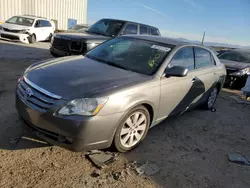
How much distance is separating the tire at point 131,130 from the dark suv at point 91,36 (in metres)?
4.45

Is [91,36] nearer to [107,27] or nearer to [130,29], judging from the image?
[107,27]

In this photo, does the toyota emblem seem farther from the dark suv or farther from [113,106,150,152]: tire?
the dark suv

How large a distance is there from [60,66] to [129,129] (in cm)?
138

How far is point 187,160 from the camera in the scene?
11.4 ft

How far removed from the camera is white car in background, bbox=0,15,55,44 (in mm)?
14391

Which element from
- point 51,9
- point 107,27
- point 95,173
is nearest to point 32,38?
point 107,27

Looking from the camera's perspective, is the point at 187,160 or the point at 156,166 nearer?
the point at 156,166

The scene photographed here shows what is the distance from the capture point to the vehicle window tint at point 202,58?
4.71 metres

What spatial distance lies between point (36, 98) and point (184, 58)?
260cm

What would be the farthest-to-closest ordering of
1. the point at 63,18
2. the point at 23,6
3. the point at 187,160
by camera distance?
the point at 63,18 → the point at 23,6 → the point at 187,160

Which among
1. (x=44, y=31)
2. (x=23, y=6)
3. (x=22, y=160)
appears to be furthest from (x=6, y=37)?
(x=22, y=160)

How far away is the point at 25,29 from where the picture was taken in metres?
14.6

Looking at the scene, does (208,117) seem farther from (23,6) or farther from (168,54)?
(23,6)

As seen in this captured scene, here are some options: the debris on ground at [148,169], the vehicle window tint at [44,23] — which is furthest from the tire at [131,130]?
the vehicle window tint at [44,23]
